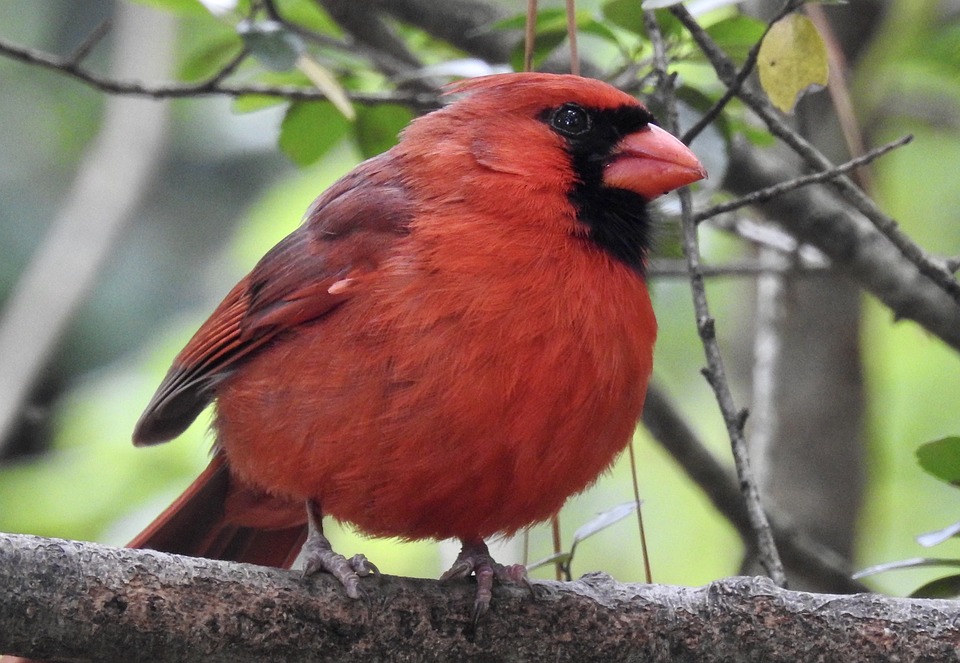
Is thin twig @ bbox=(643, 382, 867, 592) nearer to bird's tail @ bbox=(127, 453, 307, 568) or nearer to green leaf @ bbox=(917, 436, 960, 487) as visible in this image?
bird's tail @ bbox=(127, 453, 307, 568)

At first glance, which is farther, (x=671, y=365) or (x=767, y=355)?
(x=671, y=365)

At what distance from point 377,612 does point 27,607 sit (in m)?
0.64

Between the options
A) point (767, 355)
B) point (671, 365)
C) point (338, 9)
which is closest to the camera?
point (338, 9)

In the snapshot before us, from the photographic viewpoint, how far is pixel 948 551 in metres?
5.44

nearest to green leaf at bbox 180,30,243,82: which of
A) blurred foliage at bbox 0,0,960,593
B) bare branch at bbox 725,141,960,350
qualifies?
blurred foliage at bbox 0,0,960,593

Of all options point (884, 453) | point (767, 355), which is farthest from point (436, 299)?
point (884, 453)

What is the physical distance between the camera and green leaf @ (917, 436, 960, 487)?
8.23 ft

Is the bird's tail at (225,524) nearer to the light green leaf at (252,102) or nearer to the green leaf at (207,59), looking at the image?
the light green leaf at (252,102)

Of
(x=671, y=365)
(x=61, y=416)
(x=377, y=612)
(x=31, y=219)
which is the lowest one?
(x=377, y=612)

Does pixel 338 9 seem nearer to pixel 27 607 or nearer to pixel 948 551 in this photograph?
pixel 27 607

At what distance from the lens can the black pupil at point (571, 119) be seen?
2912 millimetres

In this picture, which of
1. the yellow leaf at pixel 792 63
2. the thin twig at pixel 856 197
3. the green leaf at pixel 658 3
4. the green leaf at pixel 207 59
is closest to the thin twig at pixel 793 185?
the thin twig at pixel 856 197

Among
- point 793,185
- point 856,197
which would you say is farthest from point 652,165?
point 856,197

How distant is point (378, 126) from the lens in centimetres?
375
